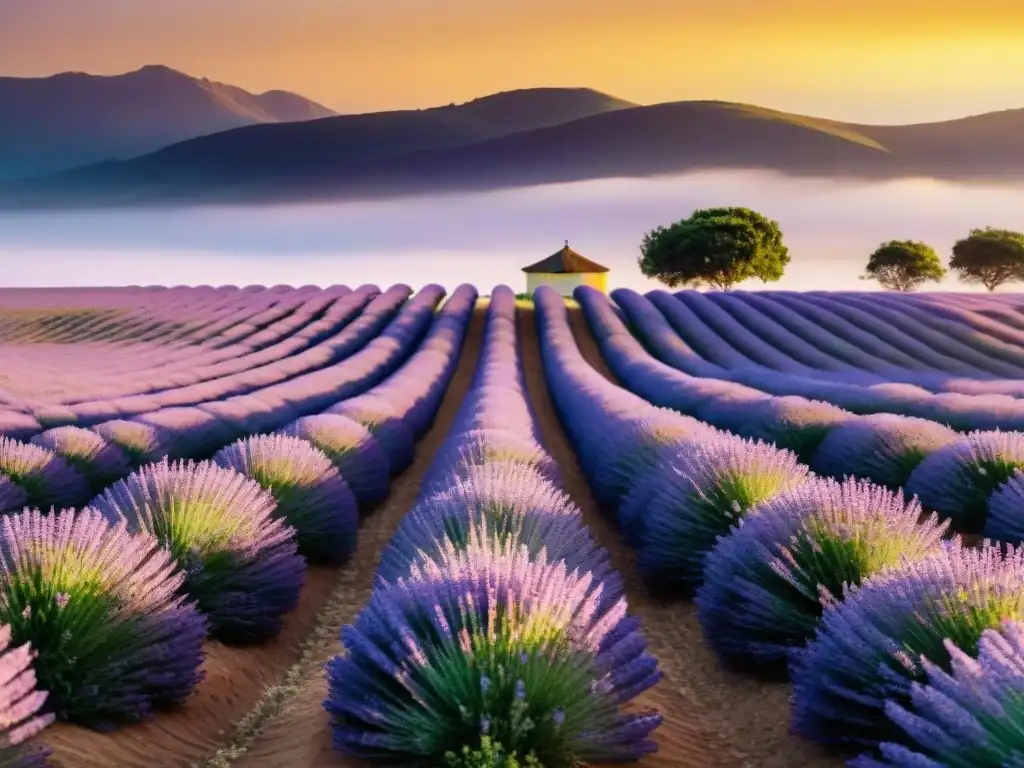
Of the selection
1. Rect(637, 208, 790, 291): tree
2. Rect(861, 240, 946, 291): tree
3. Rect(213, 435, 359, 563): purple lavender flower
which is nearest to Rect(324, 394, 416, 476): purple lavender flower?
Rect(213, 435, 359, 563): purple lavender flower

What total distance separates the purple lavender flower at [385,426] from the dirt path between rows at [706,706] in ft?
16.0

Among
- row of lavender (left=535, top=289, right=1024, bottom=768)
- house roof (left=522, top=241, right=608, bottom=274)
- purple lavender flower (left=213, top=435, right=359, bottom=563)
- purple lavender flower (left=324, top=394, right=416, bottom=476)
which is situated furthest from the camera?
house roof (left=522, top=241, right=608, bottom=274)

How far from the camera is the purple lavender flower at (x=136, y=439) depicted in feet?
39.8

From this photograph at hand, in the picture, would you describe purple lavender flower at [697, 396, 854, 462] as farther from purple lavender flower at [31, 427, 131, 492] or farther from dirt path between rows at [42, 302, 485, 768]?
purple lavender flower at [31, 427, 131, 492]

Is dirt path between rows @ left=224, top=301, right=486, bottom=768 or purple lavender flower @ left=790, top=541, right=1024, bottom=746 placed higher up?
purple lavender flower @ left=790, top=541, right=1024, bottom=746

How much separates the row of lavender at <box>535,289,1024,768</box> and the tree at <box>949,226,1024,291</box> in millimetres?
54148

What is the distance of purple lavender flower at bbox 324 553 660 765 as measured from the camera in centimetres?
370

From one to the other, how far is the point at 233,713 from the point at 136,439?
23.6 ft

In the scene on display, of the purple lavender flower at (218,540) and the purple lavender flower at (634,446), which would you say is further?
the purple lavender flower at (634,446)

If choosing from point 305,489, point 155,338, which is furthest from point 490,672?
point 155,338

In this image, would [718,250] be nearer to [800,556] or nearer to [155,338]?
[155,338]

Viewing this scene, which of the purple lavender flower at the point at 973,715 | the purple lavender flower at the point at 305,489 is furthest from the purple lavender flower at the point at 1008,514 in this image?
the purple lavender flower at the point at 305,489

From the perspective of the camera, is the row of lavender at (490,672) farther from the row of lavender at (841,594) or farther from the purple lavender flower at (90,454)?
the purple lavender flower at (90,454)

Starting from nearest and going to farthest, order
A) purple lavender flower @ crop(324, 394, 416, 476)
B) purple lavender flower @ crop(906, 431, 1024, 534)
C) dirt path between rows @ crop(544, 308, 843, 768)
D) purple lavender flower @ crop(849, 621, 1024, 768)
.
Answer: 1. purple lavender flower @ crop(849, 621, 1024, 768)
2. dirt path between rows @ crop(544, 308, 843, 768)
3. purple lavender flower @ crop(906, 431, 1024, 534)
4. purple lavender flower @ crop(324, 394, 416, 476)
